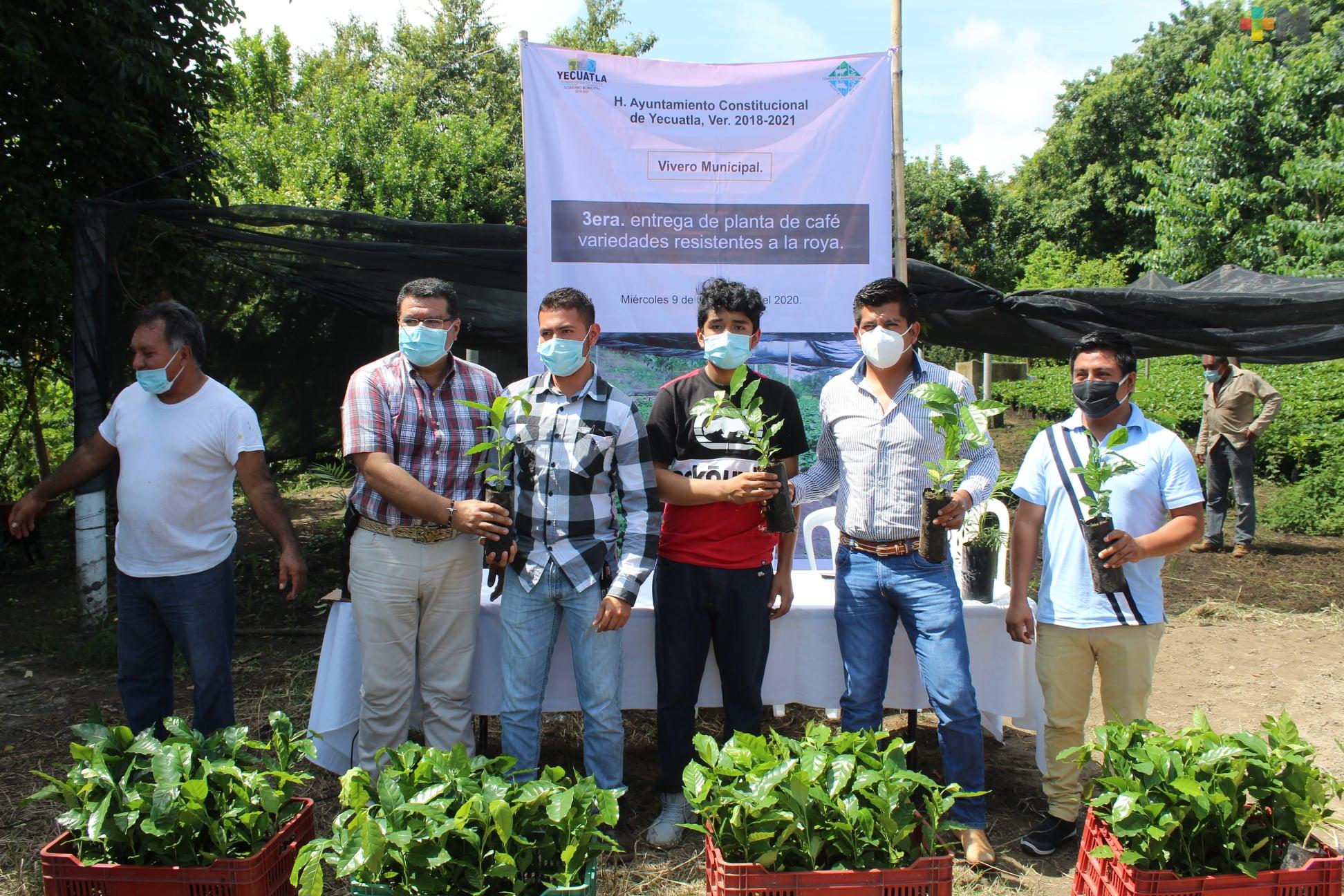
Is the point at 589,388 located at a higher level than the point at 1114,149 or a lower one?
lower

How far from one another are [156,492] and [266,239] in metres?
1.90

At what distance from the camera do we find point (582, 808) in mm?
2203

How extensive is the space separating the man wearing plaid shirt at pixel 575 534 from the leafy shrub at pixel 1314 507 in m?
8.74

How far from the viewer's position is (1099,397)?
294 centimetres

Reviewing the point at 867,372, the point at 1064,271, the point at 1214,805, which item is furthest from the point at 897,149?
the point at 1064,271

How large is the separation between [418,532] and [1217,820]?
2.33 meters

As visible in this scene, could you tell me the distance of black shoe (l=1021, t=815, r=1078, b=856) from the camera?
3.09 meters

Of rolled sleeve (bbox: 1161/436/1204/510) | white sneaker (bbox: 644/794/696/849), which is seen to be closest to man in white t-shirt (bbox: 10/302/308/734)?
white sneaker (bbox: 644/794/696/849)

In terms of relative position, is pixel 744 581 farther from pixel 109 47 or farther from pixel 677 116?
pixel 109 47

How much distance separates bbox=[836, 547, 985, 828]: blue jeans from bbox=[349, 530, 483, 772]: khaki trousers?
4.17 feet

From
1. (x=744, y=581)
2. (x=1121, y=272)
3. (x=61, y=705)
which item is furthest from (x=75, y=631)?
(x=1121, y=272)

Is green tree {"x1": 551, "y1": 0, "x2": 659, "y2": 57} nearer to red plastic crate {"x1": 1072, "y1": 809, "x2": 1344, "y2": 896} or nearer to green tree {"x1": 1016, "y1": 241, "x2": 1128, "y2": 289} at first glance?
green tree {"x1": 1016, "y1": 241, "x2": 1128, "y2": 289}

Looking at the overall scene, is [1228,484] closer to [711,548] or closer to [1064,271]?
[711,548]

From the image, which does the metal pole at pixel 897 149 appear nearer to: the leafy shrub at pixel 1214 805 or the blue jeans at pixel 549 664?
the blue jeans at pixel 549 664
